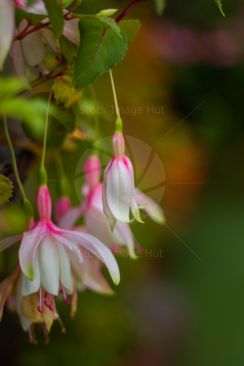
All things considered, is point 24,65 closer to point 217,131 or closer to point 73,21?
point 73,21

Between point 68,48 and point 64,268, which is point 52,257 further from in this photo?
point 68,48

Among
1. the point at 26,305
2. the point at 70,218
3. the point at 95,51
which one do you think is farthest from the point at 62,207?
the point at 95,51

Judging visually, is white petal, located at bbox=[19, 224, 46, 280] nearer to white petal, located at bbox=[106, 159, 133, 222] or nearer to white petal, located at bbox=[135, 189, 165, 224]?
white petal, located at bbox=[106, 159, 133, 222]

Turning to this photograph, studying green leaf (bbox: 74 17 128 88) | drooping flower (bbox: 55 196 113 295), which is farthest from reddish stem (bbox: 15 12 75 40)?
drooping flower (bbox: 55 196 113 295)

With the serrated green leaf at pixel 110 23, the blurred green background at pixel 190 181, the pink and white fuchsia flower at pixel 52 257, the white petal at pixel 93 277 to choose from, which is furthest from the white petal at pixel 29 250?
the blurred green background at pixel 190 181

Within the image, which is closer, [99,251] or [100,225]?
[99,251]

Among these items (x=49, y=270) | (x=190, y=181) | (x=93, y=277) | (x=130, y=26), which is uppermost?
(x=130, y=26)

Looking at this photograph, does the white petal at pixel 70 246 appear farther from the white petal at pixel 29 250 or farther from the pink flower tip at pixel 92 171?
the pink flower tip at pixel 92 171

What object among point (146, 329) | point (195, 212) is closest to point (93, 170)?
point (146, 329)
